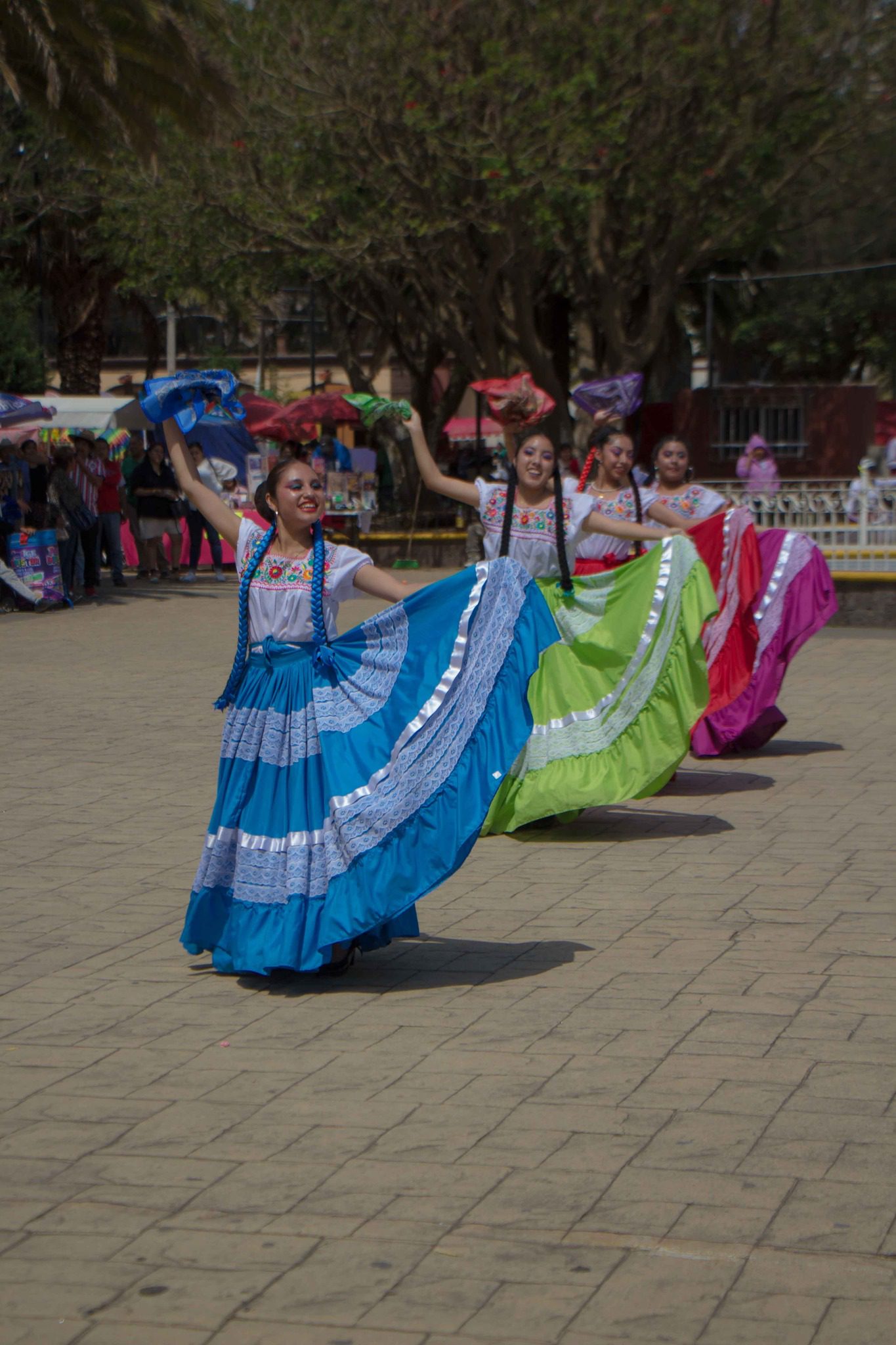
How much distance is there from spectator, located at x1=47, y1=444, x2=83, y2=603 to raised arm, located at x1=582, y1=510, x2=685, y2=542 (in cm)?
1088

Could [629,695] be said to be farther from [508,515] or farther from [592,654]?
[508,515]

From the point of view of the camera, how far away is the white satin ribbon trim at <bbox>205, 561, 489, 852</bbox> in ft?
17.8

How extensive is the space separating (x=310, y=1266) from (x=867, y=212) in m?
33.3

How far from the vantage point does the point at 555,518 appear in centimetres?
823

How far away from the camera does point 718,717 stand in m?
10.1

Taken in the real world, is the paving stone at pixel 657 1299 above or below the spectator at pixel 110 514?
below

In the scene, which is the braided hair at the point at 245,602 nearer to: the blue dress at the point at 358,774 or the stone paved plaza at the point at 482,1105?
the blue dress at the point at 358,774

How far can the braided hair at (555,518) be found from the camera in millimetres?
8172

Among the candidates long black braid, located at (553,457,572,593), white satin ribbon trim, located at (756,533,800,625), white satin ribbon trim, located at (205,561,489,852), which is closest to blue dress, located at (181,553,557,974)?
white satin ribbon trim, located at (205,561,489,852)

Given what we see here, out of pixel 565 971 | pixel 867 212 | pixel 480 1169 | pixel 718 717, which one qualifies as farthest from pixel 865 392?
pixel 480 1169

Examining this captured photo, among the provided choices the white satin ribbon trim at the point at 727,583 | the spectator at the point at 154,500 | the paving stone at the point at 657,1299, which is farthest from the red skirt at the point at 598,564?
the spectator at the point at 154,500

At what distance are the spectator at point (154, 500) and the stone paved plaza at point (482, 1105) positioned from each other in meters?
12.9

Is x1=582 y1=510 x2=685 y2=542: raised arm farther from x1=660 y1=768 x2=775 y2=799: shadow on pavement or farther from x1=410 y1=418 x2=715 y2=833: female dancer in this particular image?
x1=660 y1=768 x2=775 y2=799: shadow on pavement

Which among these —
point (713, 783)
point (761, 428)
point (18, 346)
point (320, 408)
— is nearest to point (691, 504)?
point (713, 783)
